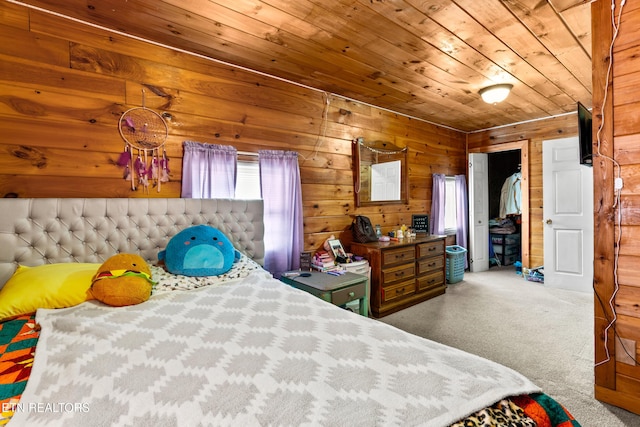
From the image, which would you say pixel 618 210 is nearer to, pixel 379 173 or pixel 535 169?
pixel 379 173

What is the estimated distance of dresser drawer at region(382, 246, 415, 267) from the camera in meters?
3.41

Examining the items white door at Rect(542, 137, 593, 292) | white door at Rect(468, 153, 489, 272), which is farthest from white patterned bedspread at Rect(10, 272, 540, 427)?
white door at Rect(468, 153, 489, 272)

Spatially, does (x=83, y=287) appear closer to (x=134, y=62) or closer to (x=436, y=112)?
(x=134, y=62)

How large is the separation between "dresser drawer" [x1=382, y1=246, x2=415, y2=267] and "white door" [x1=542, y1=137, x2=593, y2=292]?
2.29 m

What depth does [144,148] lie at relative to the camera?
2.42 metres

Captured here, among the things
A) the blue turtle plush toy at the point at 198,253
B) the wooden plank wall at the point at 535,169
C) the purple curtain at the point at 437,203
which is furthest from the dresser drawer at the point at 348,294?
the wooden plank wall at the point at 535,169

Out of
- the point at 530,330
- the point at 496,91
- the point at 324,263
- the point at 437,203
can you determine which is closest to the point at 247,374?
the point at 324,263

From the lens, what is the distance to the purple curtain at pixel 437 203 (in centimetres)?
489

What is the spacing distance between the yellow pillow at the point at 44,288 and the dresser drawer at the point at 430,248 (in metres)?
3.22

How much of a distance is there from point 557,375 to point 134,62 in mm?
3828

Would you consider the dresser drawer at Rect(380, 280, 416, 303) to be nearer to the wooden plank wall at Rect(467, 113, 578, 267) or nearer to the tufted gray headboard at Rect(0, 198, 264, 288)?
the tufted gray headboard at Rect(0, 198, 264, 288)

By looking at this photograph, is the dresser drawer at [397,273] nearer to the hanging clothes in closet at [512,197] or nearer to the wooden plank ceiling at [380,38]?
the wooden plank ceiling at [380,38]

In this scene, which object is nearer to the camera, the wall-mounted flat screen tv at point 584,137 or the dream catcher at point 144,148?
the wall-mounted flat screen tv at point 584,137

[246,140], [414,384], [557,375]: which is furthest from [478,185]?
[414,384]
